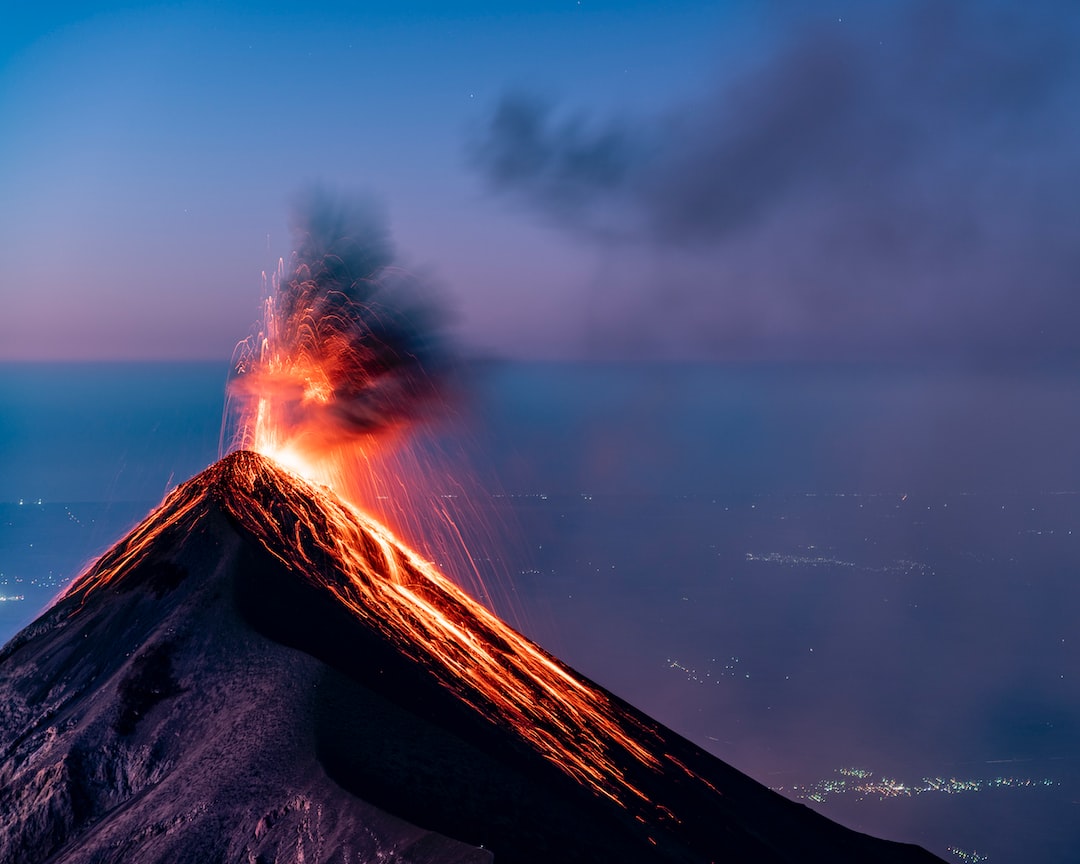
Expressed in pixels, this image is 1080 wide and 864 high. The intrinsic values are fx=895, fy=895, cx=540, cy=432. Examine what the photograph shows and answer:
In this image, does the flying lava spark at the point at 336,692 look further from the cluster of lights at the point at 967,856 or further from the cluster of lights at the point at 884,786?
the cluster of lights at the point at 884,786

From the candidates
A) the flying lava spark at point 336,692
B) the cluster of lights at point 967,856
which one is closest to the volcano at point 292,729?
the flying lava spark at point 336,692

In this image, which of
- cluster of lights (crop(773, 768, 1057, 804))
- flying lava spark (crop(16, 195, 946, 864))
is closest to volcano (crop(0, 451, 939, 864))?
flying lava spark (crop(16, 195, 946, 864))

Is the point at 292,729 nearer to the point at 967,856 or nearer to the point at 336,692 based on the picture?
the point at 336,692

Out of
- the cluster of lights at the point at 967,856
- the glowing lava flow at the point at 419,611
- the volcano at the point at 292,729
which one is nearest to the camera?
the volcano at the point at 292,729

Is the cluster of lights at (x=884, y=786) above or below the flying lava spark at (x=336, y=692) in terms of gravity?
below

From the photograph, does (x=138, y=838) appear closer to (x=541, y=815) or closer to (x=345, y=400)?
(x=541, y=815)

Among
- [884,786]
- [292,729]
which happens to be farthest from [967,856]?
[292,729]

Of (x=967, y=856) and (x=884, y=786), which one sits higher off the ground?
(x=967, y=856)
